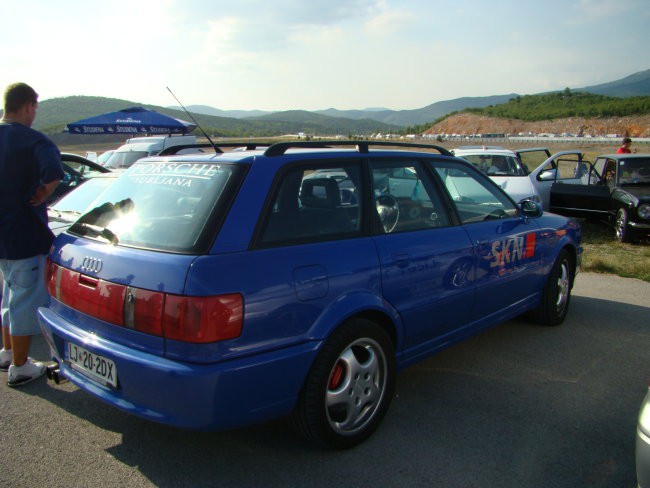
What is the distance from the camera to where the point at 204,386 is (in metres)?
2.23

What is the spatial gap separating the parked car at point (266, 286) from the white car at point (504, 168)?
23.5ft

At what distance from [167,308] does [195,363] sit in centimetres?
27

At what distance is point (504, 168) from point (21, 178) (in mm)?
9653

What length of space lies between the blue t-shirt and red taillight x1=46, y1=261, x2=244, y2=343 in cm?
129

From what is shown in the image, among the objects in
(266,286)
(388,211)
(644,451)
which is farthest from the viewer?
(388,211)

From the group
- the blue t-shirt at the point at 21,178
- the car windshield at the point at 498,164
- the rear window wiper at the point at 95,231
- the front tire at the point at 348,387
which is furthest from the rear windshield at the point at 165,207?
the car windshield at the point at 498,164

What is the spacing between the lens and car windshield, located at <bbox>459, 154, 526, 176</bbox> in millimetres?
10953

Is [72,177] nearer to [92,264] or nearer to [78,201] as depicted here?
[78,201]

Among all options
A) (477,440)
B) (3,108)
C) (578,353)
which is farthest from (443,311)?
(3,108)

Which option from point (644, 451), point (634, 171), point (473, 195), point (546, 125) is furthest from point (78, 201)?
point (546, 125)

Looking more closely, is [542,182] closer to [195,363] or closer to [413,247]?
[413,247]

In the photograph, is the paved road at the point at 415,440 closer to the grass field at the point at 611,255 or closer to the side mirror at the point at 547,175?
the grass field at the point at 611,255

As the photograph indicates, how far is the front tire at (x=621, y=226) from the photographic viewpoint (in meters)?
8.98

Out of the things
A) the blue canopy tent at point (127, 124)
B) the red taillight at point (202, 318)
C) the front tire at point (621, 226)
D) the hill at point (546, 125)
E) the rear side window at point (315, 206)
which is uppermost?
the hill at point (546, 125)
